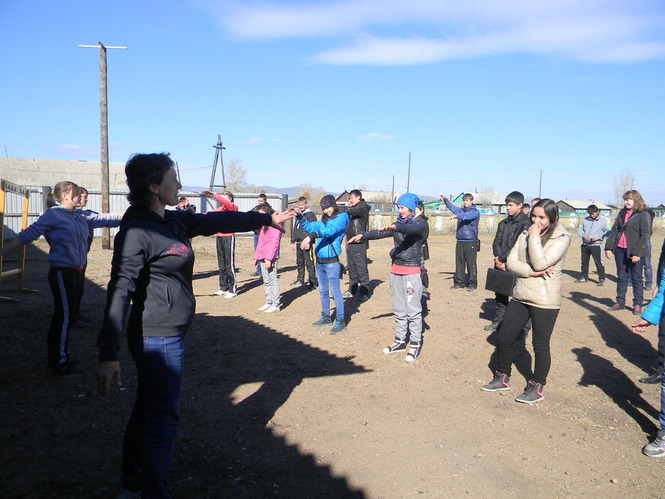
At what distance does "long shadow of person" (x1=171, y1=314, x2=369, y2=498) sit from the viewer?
3.29 metres

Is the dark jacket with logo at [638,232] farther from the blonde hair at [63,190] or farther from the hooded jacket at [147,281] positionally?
the blonde hair at [63,190]

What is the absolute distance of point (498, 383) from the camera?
499cm

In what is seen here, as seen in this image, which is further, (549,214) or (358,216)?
(358,216)

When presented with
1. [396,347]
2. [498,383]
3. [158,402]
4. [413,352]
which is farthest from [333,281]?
[158,402]

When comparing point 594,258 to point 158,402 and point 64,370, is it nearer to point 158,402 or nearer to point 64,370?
point 64,370

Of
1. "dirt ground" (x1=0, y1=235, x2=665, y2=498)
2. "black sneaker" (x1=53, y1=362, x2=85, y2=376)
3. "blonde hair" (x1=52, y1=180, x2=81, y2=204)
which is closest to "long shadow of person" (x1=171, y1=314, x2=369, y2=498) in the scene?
"dirt ground" (x1=0, y1=235, x2=665, y2=498)

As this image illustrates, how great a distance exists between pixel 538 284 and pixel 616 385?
1.82 metres

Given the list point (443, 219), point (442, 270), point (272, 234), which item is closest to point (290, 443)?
point (272, 234)

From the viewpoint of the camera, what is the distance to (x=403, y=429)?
417 centimetres

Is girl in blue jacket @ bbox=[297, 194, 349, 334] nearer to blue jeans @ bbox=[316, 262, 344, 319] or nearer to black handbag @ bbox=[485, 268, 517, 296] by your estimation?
blue jeans @ bbox=[316, 262, 344, 319]

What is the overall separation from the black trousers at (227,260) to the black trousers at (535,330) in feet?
20.5

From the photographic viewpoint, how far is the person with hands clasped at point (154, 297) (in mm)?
2520

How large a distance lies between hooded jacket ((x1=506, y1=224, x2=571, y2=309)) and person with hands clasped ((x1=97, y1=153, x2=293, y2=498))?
10.3ft

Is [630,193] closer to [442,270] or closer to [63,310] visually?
[442,270]
